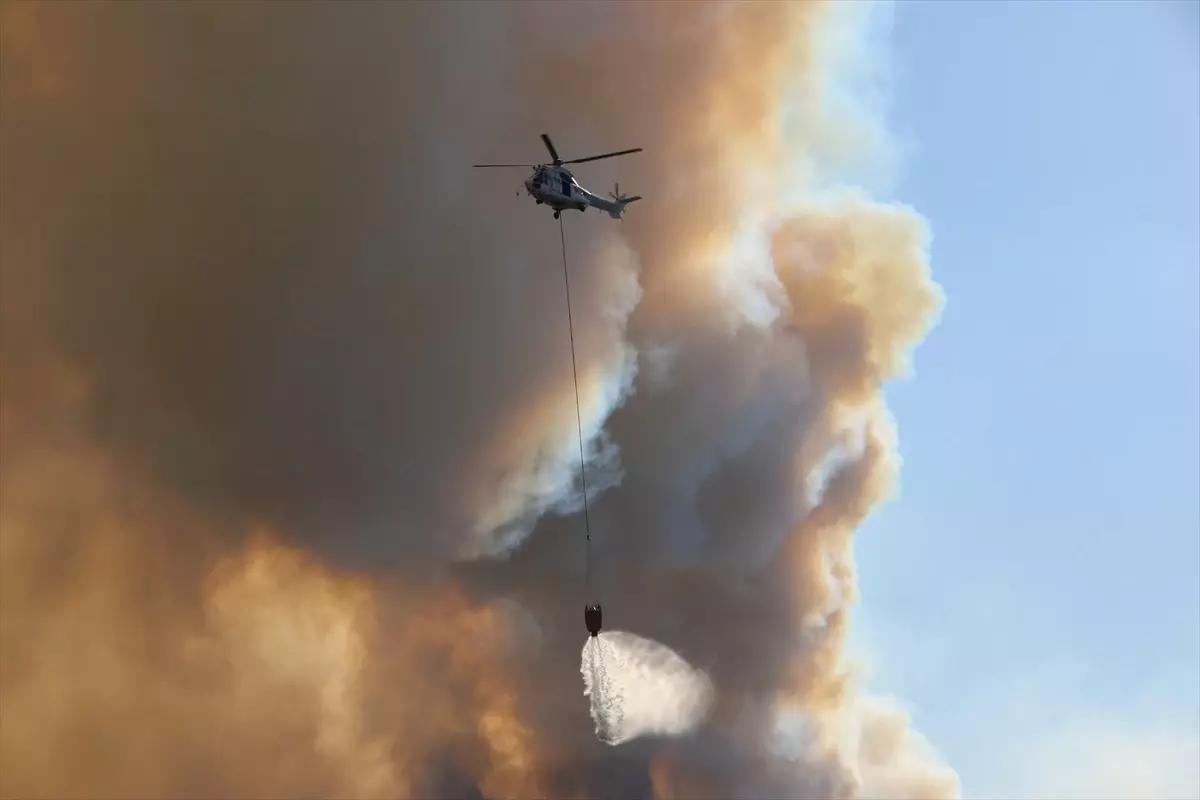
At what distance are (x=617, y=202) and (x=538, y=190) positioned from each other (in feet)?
25.6

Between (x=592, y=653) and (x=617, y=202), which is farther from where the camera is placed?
(x=592, y=653)

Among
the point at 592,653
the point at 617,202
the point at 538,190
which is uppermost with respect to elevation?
the point at 617,202

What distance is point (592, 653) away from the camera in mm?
65750

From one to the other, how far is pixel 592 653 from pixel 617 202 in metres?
32.2

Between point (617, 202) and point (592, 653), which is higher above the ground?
point (617, 202)

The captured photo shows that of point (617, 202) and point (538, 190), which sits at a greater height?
point (617, 202)

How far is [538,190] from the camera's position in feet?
146

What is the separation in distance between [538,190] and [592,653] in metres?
35.1

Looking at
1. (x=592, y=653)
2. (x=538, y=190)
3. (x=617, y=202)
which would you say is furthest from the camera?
(x=592, y=653)

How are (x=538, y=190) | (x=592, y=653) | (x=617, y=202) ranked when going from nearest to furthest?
(x=538, y=190) < (x=617, y=202) < (x=592, y=653)

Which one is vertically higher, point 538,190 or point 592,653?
point 538,190

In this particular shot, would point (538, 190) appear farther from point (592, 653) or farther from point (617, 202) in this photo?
point (592, 653)

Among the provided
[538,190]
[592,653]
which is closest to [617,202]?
[538,190]

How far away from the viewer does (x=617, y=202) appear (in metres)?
51.2
